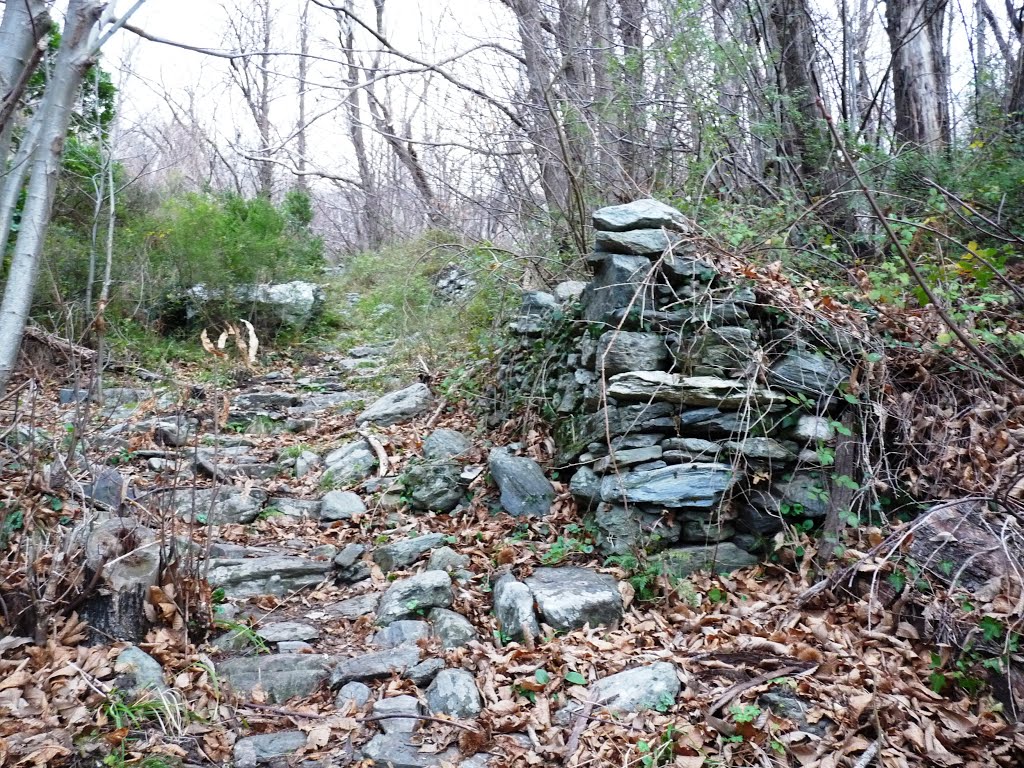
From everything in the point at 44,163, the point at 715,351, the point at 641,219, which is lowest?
the point at 715,351

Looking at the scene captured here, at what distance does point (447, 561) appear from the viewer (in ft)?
14.9

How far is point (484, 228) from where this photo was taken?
32.6 ft

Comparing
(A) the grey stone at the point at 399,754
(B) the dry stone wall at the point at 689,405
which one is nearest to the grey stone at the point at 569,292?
(B) the dry stone wall at the point at 689,405

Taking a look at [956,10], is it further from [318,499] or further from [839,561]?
[318,499]

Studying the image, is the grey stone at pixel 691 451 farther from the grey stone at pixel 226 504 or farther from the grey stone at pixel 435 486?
the grey stone at pixel 226 504

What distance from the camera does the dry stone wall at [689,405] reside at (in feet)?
14.4

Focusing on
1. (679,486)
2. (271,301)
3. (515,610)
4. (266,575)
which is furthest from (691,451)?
(271,301)

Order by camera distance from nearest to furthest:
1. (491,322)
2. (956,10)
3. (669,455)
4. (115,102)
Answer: (669,455)
(491,322)
(956,10)
(115,102)

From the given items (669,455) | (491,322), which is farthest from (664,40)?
(669,455)

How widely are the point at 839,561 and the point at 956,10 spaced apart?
791 cm

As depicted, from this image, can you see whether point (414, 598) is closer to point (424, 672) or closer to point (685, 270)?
point (424, 672)

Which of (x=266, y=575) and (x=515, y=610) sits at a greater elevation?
(x=266, y=575)

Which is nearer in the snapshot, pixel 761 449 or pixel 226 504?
pixel 761 449

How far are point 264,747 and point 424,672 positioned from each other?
787mm
